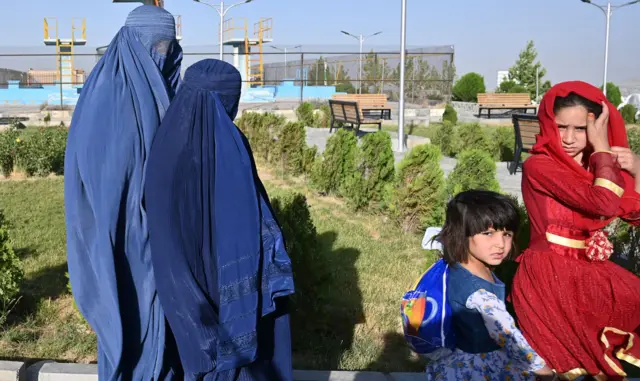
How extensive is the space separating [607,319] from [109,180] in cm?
178

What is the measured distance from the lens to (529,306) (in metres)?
2.57

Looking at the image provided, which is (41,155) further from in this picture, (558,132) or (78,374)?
(558,132)

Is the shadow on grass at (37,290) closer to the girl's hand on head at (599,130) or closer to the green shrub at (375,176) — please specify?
the green shrub at (375,176)

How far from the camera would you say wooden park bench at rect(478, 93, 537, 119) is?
24.2m

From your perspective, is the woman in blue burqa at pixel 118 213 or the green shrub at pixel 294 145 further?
the green shrub at pixel 294 145

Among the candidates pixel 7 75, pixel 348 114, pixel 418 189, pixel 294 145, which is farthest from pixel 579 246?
pixel 7 75

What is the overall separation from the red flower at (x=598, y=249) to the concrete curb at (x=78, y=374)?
3.69 feet

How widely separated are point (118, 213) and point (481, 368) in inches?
49.1

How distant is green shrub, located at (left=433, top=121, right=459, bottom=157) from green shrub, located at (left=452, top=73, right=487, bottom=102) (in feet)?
80.9

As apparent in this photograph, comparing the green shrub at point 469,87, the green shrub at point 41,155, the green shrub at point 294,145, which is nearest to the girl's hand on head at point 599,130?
the green shrub at point 294,145

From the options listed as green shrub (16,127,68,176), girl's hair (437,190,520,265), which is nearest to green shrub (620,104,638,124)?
green shrub (16,127,68,176)

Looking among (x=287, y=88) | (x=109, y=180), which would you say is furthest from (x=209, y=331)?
(x=287, y=88)

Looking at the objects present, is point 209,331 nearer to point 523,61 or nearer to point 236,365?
point 236,365

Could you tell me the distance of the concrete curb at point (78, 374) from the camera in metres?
3.25
